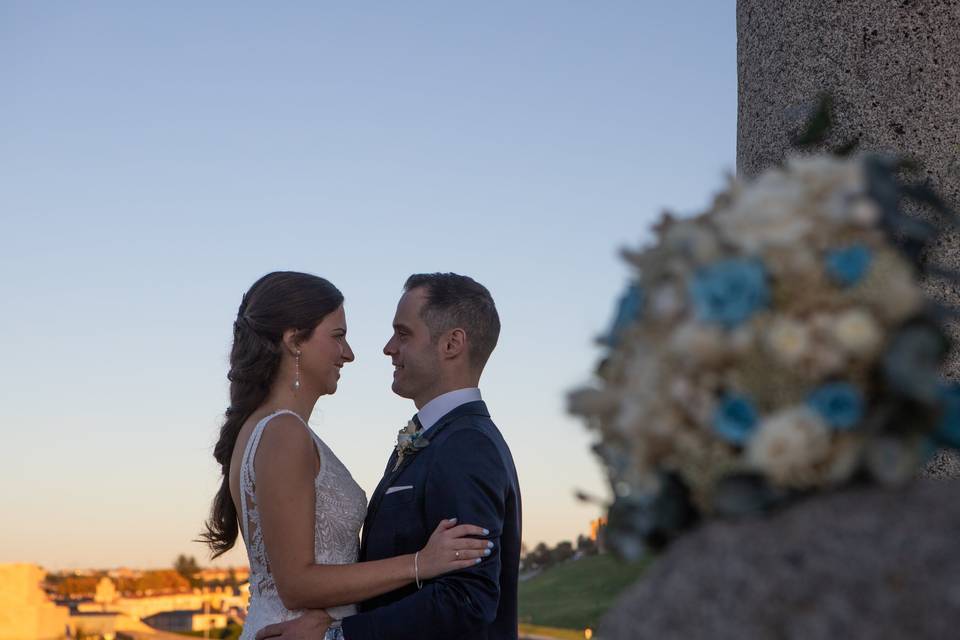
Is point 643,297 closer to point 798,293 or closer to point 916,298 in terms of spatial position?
point 798,293

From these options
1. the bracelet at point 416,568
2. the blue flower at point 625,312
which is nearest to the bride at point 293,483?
the bracelet at point 416,568

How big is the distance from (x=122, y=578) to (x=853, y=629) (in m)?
110

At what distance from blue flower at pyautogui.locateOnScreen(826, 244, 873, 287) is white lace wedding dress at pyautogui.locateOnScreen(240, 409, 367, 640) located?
10.2 feet

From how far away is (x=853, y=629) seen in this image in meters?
1.51

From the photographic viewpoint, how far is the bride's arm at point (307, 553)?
414 centimetres

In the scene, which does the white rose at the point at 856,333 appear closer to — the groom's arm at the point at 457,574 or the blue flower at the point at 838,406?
the blue flower at the point at 838,406

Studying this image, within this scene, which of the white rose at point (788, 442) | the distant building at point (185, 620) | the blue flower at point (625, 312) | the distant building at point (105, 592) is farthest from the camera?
the distant building at point (105, 592)

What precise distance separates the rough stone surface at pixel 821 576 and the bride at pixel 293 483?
2.49 m

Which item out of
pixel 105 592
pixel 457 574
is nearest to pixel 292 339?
pixel 457 574

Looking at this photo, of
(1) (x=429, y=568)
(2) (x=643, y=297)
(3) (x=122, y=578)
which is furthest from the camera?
(3) (x=122, y=578)

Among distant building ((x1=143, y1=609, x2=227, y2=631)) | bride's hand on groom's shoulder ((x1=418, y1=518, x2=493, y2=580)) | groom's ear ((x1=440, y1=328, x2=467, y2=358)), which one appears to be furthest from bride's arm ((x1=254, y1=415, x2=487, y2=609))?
distant building ((x1=143, y1=609, x2=227, y2=631))

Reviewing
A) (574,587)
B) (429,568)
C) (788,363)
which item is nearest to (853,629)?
(788,363)

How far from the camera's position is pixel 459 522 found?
4.21 meters

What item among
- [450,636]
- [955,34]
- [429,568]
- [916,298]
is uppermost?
[955,34]
